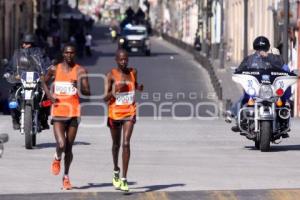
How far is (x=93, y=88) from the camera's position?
59.2 metres

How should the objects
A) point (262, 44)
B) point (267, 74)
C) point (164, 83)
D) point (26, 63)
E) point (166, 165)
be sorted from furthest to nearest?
point (164, 83) < point (26, 63) < point (262, 44) < point (267, 74) < point (166, 165)

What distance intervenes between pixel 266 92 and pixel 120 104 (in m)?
5.38

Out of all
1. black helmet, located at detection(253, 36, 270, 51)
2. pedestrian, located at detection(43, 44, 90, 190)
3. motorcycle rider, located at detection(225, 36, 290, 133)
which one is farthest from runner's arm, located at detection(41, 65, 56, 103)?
black helmet, located at detection(253, 36, 270, 51)

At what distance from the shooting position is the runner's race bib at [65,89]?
640 inches

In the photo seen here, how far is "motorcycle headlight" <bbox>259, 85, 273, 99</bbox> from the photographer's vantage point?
2092 centimetres

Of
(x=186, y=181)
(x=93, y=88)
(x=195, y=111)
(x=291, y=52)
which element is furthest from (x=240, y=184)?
(x=93, y=88)

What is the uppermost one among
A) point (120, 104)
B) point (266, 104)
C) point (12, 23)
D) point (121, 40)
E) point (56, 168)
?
point (120, 104)

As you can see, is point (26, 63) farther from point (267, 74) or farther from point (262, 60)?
point (267, 74)

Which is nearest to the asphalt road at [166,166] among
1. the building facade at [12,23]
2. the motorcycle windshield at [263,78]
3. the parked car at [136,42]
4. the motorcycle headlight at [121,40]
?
the motorcycle windshield at [263,78]

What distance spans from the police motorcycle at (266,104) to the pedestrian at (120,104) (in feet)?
16.5

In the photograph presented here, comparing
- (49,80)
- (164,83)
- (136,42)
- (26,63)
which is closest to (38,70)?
(26,63)

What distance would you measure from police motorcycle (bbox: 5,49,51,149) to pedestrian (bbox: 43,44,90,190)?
5091 mm

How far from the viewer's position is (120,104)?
52.3 ft

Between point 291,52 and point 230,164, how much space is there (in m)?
29.8
